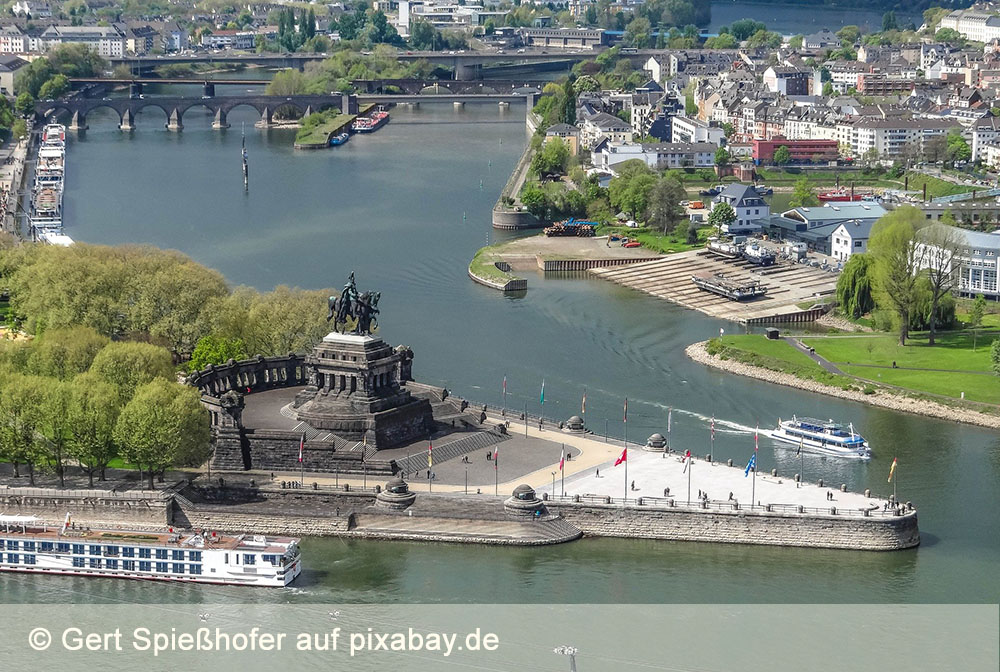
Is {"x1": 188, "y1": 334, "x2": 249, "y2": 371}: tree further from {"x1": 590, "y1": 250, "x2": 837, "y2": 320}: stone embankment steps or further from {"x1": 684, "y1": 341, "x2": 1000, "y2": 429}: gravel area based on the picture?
{"x1": 590, "y1": 250, "x2": 837, "y2": 320}: stone embankment steps

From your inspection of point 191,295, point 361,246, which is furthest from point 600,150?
point 191,295

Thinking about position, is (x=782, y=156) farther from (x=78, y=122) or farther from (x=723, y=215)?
(x=78, y=122)

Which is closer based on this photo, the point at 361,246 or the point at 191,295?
the point at 191,295

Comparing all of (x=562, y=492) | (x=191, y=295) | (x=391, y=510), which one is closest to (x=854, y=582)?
(x=562, y=492)

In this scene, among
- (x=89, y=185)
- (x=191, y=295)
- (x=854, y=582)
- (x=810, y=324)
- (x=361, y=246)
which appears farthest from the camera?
(x=89, y=185)

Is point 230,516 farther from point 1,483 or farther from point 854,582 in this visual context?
point 854,582

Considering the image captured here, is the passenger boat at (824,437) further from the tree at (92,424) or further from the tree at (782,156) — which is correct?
the tree at (782,156)

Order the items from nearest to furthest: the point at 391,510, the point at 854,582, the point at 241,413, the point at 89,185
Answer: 1. the point at 854,582
2. the point at 391,510
3. the point at 241,413
4. the point at 89,185

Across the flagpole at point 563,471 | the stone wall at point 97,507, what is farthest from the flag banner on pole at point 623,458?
the stone wall at point 97,507
